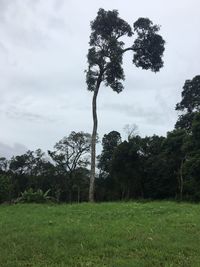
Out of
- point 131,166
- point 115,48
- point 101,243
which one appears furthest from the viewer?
point 131,166

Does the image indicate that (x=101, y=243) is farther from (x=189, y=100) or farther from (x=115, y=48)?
(x=189, y=100)

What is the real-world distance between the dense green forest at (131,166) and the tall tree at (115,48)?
776cm

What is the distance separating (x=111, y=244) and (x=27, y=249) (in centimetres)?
155

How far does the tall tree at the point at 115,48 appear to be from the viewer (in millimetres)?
30922

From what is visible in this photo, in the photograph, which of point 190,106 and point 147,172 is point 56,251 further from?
point 190,106

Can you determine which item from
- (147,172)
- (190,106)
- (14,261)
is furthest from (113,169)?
(14,261)

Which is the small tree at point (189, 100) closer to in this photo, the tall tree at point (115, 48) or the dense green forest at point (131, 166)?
the dense green forest at point (131, 166)

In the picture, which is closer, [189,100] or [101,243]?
[101,243]

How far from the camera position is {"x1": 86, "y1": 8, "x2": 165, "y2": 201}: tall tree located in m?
30.9

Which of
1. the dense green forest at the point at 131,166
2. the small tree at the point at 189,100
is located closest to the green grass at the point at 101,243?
the dense green forest at the point at 131,166

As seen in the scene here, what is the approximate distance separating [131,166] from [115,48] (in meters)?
23.4

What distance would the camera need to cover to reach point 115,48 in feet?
102

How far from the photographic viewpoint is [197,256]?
7812 mm

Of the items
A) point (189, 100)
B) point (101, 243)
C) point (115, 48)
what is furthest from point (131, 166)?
point (101, 243)
